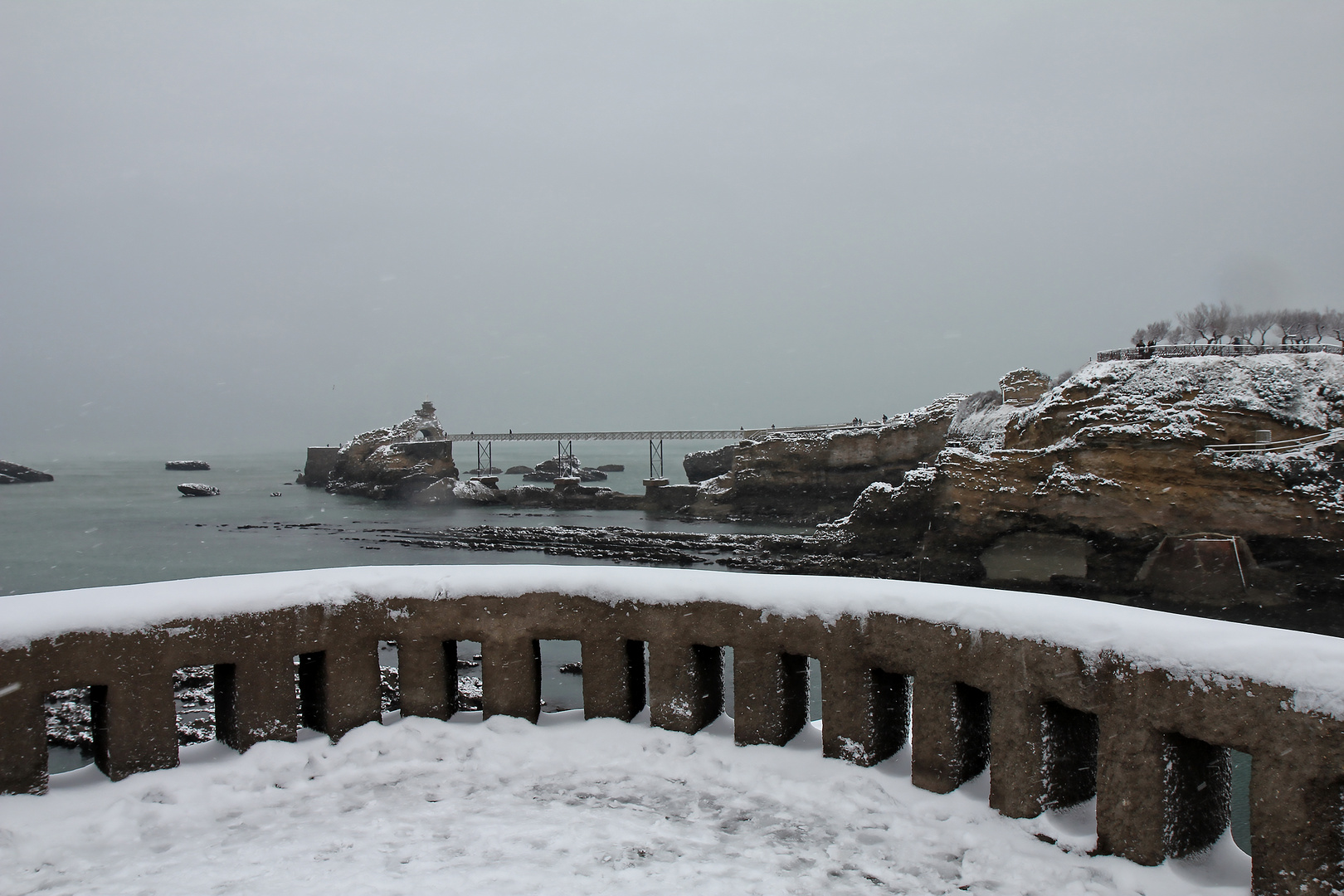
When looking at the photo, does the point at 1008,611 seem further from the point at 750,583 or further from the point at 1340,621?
the point at 1340,621

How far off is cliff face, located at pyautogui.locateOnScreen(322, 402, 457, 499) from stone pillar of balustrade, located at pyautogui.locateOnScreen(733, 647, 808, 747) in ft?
202

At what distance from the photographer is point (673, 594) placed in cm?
406

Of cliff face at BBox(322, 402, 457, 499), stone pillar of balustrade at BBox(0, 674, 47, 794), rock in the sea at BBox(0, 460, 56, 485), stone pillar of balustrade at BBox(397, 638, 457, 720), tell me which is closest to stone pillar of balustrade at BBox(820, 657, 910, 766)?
stone pillar of balustrade at BBox(397, 638, 457, 720)

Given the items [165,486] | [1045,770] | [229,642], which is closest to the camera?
[1045,770]

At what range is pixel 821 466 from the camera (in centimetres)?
4119

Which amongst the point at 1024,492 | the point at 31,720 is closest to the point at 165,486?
the point at 1024,492

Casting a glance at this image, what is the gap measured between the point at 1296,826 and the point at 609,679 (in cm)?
303

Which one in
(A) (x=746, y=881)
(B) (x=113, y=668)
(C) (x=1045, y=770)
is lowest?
(A) (x=746, y=881)

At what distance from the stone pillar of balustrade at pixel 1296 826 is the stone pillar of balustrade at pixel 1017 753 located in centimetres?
75

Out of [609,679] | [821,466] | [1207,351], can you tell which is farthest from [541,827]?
[821,466]

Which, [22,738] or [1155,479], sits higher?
[22,738]

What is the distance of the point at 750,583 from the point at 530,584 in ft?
4.18

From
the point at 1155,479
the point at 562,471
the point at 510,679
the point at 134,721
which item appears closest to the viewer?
the point at 134,721

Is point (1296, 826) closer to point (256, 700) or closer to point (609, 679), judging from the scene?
point (609, 679)
